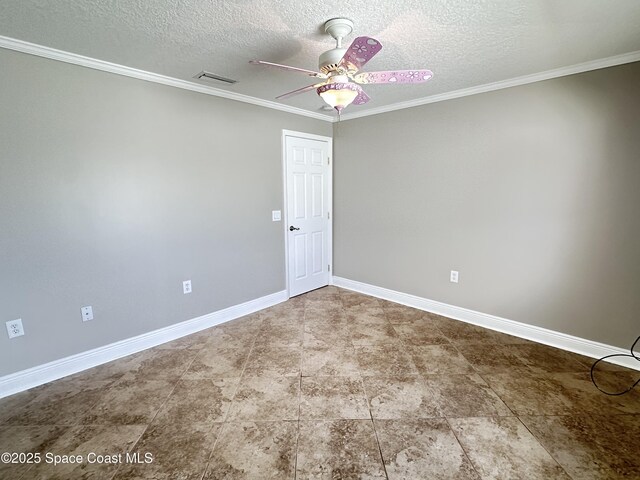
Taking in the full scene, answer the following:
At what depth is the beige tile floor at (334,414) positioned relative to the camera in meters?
1.62

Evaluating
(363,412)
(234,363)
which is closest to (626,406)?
(363,412)

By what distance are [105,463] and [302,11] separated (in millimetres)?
2705

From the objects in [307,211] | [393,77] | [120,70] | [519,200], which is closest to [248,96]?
[120,70]

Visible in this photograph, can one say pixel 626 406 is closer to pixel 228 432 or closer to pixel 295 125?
pixel 228 432

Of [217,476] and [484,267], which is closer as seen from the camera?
[217,476]

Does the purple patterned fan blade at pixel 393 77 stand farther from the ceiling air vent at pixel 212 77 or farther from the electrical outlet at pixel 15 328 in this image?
the electrical outlet at pixel 15 328

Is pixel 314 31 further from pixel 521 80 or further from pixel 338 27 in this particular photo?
pixel 521 80

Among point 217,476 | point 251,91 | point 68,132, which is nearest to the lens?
point 217,476

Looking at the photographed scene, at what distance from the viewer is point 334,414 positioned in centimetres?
198

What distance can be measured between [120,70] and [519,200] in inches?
145

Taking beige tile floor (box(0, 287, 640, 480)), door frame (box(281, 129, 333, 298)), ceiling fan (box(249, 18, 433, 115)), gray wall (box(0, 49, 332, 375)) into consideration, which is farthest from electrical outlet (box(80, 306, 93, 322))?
ceiling fan (box(249, 18, 433, 115))

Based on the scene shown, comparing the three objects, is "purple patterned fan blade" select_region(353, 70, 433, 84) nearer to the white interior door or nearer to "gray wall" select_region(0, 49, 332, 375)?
"gray wall" select_region(0, 49, 332, 375)

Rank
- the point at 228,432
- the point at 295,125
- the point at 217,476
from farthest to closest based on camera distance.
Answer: the point at 295,125, the point at 228,432, the point at 217,476

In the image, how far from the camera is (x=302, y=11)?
168cm
